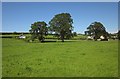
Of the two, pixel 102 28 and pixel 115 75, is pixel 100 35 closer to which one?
pixel 102 28

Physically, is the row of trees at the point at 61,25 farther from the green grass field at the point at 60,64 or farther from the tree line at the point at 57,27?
the green grass field at the point at 60,64

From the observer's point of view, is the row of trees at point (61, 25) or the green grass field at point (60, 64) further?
the row of trees at point (61, 25)

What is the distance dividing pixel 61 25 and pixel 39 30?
35.4 feet

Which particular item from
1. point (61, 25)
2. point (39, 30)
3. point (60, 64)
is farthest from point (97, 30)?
point (60, 64)

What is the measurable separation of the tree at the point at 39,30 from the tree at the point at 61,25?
502cm

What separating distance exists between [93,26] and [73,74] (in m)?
116

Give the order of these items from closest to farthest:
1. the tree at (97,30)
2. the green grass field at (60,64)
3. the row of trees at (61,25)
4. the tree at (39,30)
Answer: the green grass field at (60,64), the tree at (39,30), the row of trees at (61,25), the tree at (97,30)

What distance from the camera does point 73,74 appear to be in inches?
608

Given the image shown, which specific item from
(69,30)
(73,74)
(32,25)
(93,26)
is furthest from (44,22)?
(73,74)

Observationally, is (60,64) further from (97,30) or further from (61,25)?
(97,30)

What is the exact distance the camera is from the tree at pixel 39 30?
88.7m

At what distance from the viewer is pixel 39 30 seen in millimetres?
89250

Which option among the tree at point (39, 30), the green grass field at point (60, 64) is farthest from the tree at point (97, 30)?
the green grass field at point (60, 64)

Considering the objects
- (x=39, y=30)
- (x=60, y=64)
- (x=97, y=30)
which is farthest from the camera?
(x=97, y=30)
